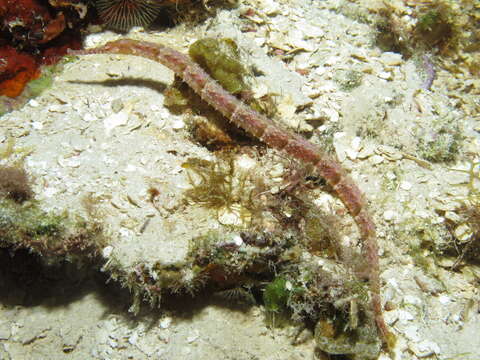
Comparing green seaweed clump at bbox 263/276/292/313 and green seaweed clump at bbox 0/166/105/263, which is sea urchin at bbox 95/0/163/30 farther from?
green seaweed clump at bbox 263/276/292/313

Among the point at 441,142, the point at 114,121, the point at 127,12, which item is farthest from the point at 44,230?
the point at 441,142

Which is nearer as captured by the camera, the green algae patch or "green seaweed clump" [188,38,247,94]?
the green algae patch

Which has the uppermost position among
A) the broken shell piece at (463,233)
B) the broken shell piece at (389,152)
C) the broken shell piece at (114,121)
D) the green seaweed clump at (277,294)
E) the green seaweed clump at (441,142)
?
the green seaweed clump at (441,142)

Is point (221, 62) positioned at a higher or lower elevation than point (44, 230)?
higher

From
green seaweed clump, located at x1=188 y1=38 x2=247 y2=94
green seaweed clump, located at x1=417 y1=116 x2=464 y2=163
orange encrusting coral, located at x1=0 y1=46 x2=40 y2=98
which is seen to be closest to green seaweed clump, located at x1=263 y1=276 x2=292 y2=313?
green seaweed clump, located at x1=188 y1=38 x2=247 y2=94

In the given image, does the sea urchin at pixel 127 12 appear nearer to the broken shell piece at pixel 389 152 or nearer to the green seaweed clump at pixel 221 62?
the green seaweed clump at pixel 221 62

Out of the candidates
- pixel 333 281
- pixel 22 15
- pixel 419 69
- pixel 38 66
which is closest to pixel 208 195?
pixel 333 281

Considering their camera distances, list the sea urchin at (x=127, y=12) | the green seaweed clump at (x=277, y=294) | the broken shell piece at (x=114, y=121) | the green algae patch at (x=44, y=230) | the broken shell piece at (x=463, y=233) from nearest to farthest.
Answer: the green algae patch at (x=44, y=230), the green seaweed clump at (x=277, y=294), the broken shell piece at (x=463, y=233), the broken shell piece at (x=114, y=121), the sea urchin at (x=127, y=12)

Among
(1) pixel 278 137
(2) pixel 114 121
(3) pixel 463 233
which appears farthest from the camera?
(2) pixel 114 121

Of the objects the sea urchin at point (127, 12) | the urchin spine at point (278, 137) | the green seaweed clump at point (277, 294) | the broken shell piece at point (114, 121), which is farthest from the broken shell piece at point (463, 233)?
the sea urchin at point (127, 12)

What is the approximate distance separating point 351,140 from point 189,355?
12.5ft

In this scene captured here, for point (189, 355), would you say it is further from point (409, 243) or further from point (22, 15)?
point (22, 15)

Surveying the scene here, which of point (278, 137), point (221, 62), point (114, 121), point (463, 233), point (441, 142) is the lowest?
point (114, 121)

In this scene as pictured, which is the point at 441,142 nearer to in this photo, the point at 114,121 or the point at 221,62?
the point at 221,62
